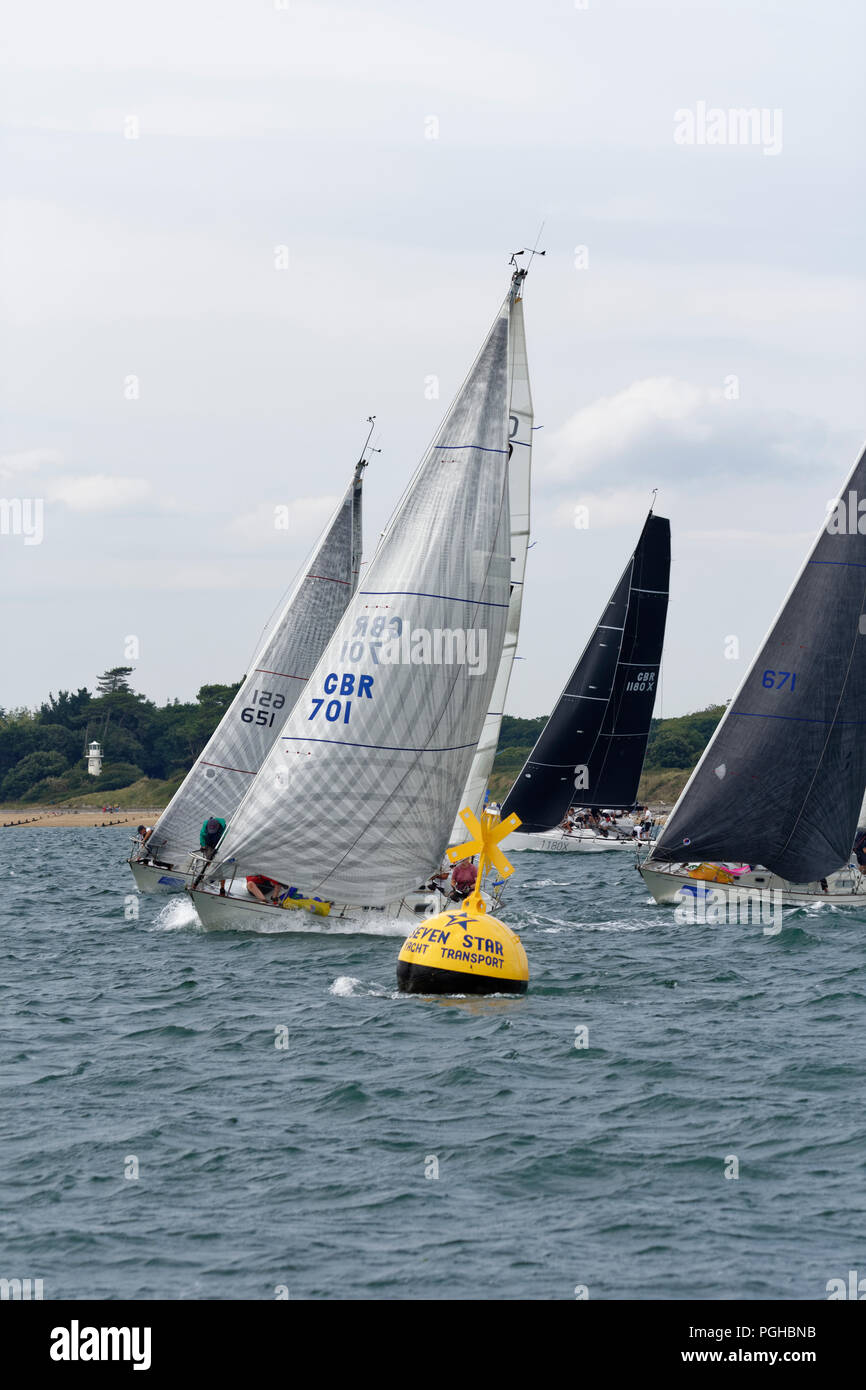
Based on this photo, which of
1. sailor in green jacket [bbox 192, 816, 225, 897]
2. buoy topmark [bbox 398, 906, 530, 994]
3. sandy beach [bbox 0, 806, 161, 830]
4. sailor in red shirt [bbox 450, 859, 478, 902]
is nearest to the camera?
buoy topmark [bbox 398, 906, 530, 994]

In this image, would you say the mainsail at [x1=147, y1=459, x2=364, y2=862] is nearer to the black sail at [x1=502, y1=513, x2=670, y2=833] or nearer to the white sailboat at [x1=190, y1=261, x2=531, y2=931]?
the white sailboat at [x1=190, y1=261, x2=531, y2=931]

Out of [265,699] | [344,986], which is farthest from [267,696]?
[344,986]

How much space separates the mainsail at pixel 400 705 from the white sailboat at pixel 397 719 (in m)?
0.03

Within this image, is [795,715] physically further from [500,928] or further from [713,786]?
[500,928]

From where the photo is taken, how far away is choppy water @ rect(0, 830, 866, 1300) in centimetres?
1143

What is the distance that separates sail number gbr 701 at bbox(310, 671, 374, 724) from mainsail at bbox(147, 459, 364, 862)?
779cm

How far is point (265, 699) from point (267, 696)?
0.09m

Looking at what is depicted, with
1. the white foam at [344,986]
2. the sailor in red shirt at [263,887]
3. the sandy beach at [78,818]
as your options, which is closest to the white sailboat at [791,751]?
the sailor in red shirt at [263,887]

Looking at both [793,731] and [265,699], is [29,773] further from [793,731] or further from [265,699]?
[793,731]

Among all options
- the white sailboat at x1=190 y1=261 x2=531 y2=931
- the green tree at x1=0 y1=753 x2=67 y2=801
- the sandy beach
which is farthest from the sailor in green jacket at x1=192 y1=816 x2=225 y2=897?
the green tree at x1=0 y1=753 x2=67 y2=801

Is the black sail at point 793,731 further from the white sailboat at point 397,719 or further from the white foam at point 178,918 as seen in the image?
the white foam at point 178,918
